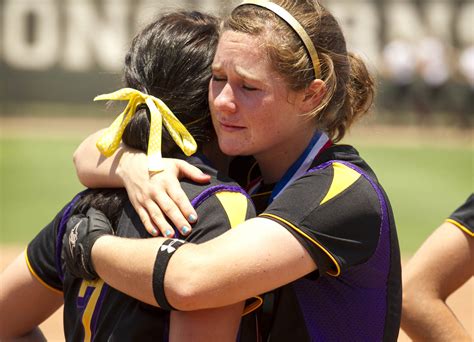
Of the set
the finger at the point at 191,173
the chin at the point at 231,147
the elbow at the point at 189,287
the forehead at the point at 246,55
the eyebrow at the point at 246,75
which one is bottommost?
the elbow at the point at 189,287

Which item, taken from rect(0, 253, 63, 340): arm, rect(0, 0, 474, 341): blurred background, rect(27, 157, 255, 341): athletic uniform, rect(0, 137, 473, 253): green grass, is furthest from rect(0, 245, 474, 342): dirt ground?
rect(0, 0, 474, 341): blurred background

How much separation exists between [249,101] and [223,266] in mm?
554

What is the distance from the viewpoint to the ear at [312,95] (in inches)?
108

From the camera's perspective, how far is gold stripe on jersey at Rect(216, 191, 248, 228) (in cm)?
252

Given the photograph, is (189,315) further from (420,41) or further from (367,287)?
(420,41)

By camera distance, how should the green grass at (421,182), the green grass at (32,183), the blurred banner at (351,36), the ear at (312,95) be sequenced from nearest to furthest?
the ear at (312,95) → the green grass at (32,183) → the green grass at (421,182) → the blurred banner at (351,36)

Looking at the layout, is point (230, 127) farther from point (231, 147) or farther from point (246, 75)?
point (246, 75)

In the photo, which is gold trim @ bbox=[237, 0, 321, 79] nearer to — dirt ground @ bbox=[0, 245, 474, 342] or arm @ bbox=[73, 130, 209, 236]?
arm @ bbox=[73, 130, 209, 236]

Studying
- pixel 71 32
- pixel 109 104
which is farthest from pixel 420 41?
pixel 109 104

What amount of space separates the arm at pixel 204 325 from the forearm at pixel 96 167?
0.50 metres

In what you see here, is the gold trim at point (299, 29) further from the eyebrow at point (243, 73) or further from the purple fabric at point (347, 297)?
the purple fabric at point (347, 297)

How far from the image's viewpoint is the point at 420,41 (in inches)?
962

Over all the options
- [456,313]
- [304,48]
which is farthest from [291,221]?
[456,313]

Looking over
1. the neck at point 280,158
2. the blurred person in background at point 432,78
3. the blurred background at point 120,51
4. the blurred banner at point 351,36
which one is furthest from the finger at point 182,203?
the blurred person in background at point 432,78
